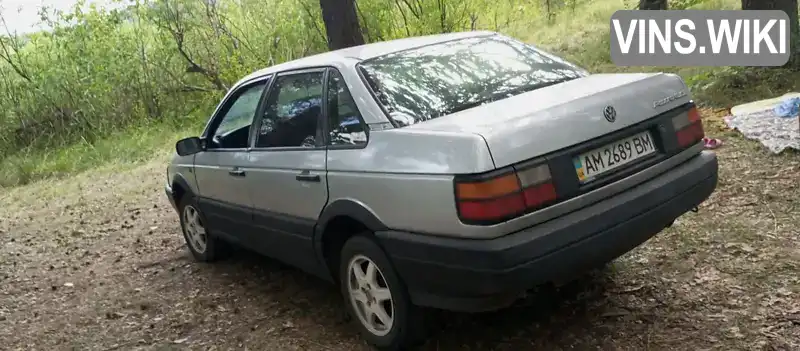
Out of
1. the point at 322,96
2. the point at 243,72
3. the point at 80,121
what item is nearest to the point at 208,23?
the point at 243,72

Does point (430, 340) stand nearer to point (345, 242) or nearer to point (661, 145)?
point (345, 242)

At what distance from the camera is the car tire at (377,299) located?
3287 millimetres

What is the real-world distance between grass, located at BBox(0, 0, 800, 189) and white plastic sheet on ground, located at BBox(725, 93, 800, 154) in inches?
27.1

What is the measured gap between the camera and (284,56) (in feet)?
50.9

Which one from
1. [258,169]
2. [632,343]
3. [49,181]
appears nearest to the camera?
[632,343]

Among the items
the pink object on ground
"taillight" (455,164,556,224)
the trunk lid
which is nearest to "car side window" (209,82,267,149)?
the trunk lid

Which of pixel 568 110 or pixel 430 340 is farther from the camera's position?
pixel 430 340

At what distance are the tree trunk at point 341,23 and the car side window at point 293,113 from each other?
4251mm

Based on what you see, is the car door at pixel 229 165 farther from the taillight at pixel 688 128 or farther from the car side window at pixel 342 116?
the taillight at pixel 688 128

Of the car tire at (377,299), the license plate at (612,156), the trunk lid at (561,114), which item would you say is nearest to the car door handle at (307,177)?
the car tire at (377,299)

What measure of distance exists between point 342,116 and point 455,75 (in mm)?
675

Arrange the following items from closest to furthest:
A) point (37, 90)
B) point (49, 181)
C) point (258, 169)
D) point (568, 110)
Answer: point (568, 110)
point (258, 169)
point (49, 181)
point (37, 90)

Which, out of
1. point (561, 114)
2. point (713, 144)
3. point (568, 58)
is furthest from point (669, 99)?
point (568, 58)

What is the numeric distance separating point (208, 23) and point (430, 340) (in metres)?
14.1
